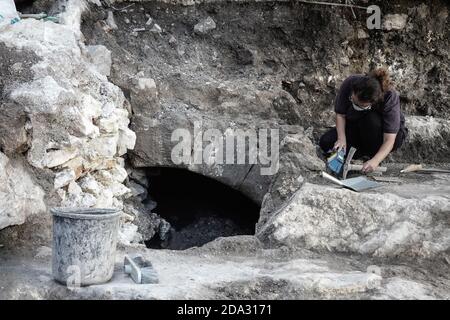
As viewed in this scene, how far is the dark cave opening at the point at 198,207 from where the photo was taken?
17.0ft

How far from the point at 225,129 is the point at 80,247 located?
2.34 meters

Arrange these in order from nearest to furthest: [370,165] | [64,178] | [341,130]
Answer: [64,178] → [370,165] → [341,130]

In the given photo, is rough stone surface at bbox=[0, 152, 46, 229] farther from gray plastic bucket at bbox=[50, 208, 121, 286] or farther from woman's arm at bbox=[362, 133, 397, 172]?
woman's arm at bbox=[362, 133, 397, 172]

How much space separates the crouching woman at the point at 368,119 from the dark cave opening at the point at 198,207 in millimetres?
1051

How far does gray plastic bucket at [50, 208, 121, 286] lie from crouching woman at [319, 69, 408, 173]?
7.28 feet

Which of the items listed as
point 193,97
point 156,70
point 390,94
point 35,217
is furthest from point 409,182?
point 35,217

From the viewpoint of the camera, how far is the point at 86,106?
12.6 ft

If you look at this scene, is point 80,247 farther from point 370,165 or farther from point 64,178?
point 370,165

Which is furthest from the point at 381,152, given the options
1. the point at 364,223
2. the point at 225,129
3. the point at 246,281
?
the point at 246,281

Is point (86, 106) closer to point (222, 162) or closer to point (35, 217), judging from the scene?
point (35, 217)

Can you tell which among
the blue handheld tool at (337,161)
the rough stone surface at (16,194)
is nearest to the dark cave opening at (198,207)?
the blue handheld tool at (337,161)

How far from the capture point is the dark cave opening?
17.0ft

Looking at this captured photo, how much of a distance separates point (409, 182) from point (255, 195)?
4.16 ft

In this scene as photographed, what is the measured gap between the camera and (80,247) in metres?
2.72
